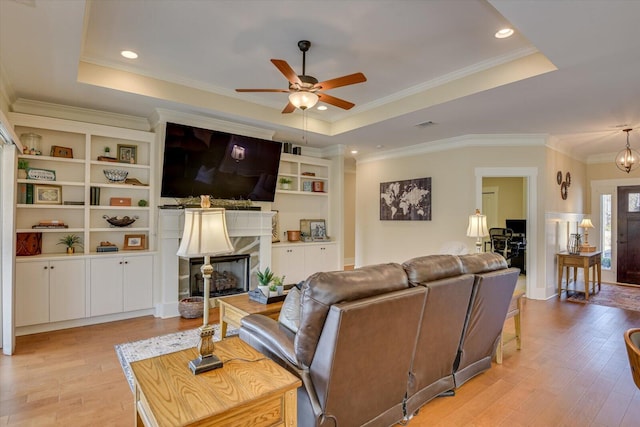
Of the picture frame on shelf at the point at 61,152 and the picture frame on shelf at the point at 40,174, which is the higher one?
the picture frame on shelf at the point at 61,152

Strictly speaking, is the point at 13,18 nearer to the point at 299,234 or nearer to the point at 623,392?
the point at 299,234

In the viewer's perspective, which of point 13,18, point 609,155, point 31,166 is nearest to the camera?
point 13,18

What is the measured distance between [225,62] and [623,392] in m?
4.58

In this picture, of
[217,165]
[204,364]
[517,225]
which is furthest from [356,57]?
[517,225]

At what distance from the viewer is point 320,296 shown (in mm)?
1681

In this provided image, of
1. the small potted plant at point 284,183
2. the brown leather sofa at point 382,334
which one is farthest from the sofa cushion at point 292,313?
the small potted plant at point 284,183

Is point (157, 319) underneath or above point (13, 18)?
underneath

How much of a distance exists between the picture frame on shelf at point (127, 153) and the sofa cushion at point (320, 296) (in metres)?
3.94

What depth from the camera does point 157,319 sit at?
4.36 meters

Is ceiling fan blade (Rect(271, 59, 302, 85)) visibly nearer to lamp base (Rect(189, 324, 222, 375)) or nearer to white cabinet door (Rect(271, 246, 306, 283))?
lamp base (Rect(189, 324, 222, 375))

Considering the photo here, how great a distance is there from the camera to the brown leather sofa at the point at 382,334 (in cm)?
169

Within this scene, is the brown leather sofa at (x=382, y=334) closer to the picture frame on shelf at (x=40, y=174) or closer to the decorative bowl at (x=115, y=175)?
the decorative bowl at (x=115, y=175)

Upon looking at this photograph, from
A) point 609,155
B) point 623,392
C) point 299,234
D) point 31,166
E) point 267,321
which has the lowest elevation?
point 623,392

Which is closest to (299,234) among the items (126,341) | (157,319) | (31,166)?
(157,319)
